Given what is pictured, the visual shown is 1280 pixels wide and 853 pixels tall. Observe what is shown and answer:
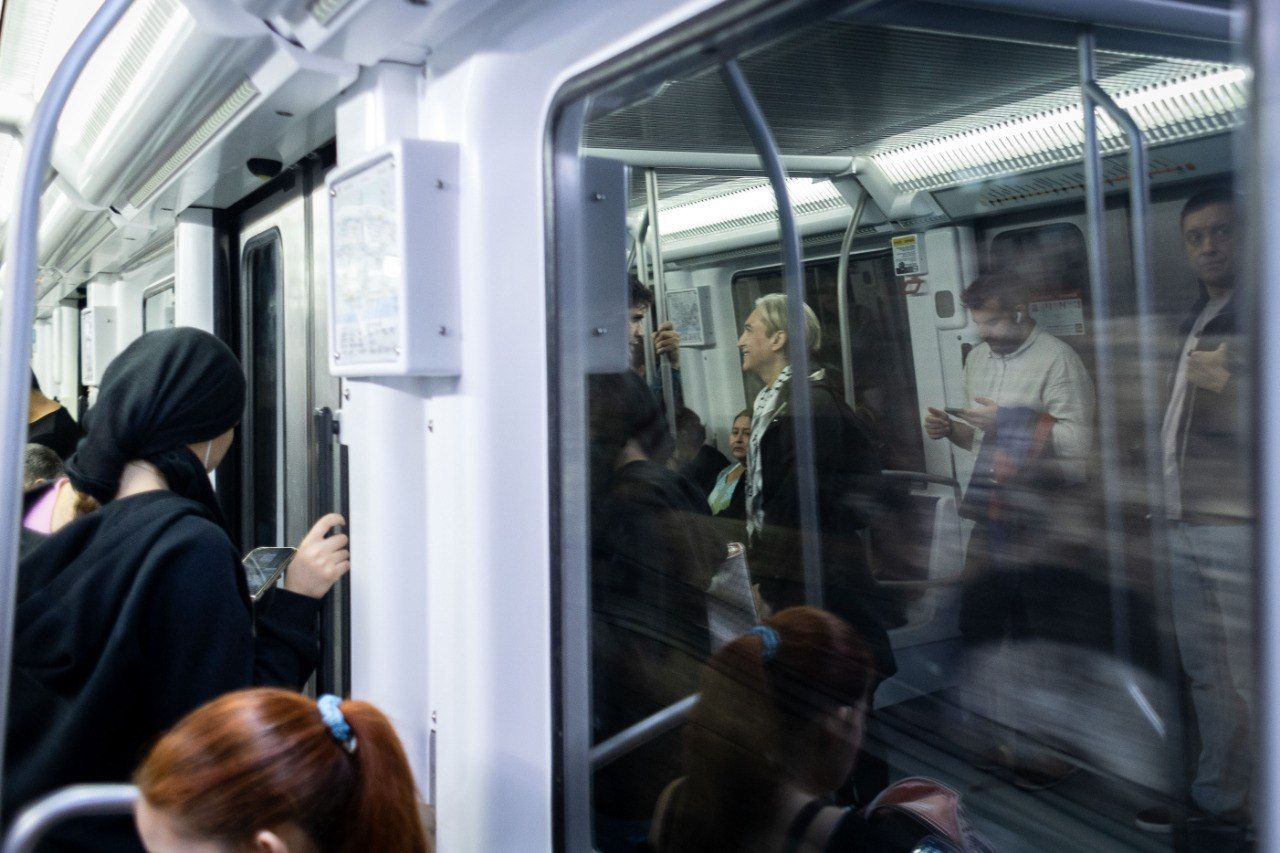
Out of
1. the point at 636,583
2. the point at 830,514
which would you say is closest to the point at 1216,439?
the point at 830,514

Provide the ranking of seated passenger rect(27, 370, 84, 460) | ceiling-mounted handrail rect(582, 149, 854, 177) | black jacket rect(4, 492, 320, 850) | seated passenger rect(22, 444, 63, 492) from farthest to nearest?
seated passenger rect(27, 370, 84, 460) < seated passenger rect(22, 444, 63, 492) < ceiling-mounted handrail rect(582, 149, 854, 177) < black jacket rect(4, 492, 320, 850)

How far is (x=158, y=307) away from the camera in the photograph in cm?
530

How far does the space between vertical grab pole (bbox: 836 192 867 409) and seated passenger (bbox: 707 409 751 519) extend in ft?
0.62

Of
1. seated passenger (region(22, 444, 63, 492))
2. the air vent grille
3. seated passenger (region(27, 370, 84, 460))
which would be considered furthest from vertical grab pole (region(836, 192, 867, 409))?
seated passenger (region(27, 370, 84, 460))

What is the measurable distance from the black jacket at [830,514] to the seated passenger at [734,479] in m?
0.05

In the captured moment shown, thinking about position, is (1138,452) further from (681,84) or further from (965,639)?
(681,84)

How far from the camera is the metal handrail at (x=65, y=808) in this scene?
1.38 meters

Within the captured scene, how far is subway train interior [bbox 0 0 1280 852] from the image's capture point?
0.97m

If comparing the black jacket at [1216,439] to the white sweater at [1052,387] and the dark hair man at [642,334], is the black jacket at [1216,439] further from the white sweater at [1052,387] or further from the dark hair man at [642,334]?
the dark hair man at [642,334]

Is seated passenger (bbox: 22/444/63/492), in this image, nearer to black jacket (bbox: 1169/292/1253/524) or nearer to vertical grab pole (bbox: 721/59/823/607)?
vertical grab pole (bbox: 721/59/823/607)

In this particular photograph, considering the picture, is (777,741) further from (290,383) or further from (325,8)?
(290,383)

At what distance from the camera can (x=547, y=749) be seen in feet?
5.46

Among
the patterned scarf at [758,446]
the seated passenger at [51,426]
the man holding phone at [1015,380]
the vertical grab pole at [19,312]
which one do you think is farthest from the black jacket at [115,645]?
the seated passenger at [51,426]

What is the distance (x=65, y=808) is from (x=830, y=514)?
1125 mm
